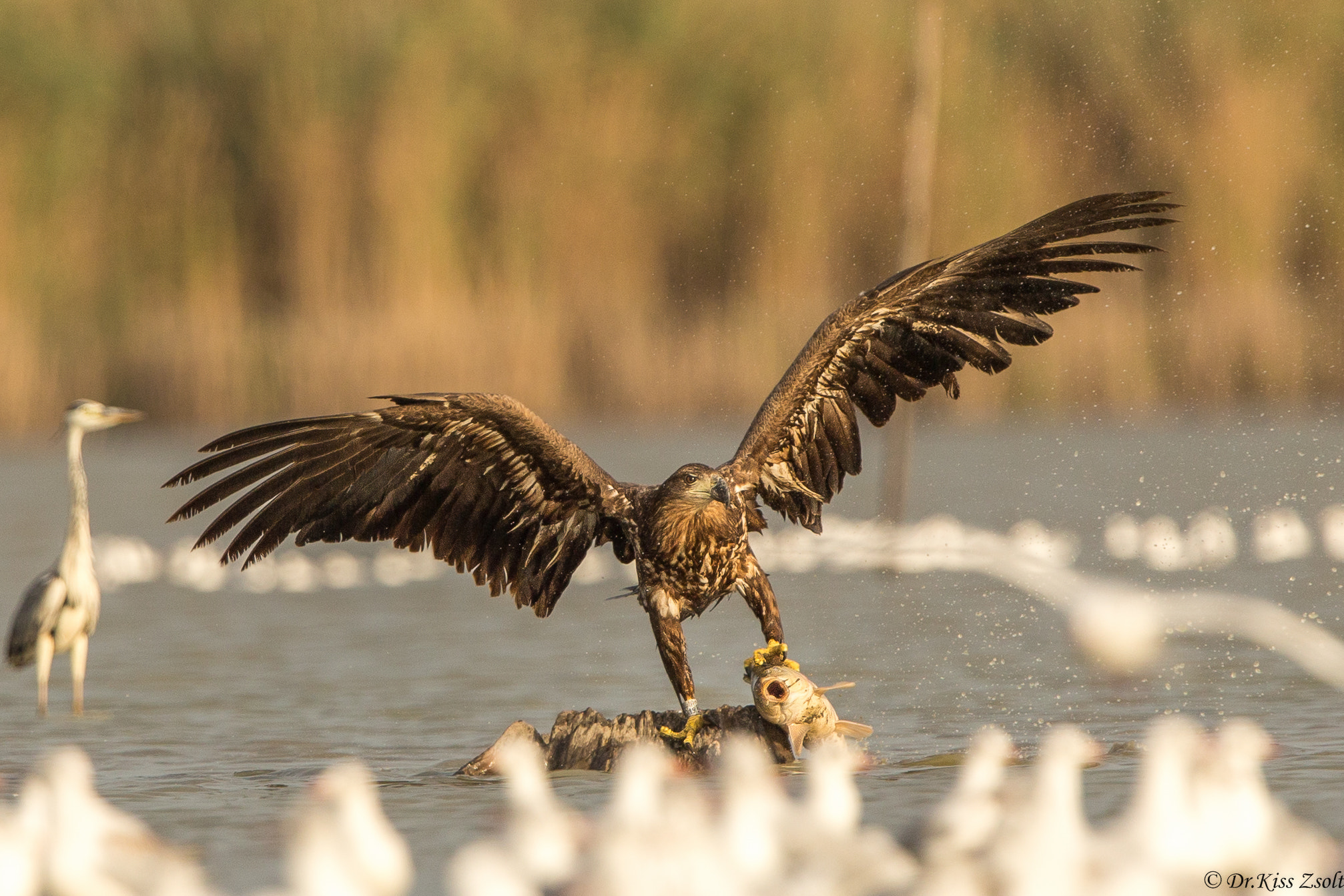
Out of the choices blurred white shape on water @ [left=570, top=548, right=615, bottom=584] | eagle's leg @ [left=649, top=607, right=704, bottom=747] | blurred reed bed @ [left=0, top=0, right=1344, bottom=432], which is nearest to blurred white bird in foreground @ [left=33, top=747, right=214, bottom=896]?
eagle's leg @ [left=649, top=607, right=704, bottom=747]

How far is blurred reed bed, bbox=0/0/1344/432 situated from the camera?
23.8 metres

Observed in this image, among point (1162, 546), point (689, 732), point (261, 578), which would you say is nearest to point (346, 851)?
point (689, 732)

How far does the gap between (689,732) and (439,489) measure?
147 centimetres

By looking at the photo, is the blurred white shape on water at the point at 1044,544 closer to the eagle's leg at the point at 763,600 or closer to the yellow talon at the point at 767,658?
the eagle's leg at the point at 763,600

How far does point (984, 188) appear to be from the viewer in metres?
24.4

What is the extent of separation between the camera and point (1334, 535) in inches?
621

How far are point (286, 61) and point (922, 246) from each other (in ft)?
35.6

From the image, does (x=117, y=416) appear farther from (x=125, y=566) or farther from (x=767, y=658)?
(x=767, y=658)

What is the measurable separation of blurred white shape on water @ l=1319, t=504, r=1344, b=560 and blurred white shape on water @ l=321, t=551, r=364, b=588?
7.58 meters

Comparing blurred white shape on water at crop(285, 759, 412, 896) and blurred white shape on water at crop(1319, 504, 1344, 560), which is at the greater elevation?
blurred white shape on water at crop(1319, 504, 1344, 560)

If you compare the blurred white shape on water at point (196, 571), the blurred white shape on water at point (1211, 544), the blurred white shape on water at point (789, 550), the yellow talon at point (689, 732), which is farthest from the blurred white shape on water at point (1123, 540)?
the yellow talon at point (689, 732)

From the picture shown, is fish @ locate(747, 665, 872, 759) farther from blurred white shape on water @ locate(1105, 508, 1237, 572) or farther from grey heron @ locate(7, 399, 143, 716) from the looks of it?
blurred white shape on water @ locate(1105, 508, 1237, 572)

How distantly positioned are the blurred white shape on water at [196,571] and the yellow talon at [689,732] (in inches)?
372

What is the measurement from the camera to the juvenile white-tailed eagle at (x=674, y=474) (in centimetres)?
834
